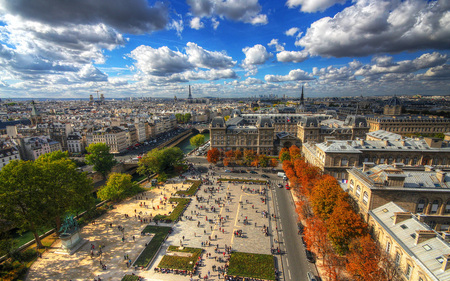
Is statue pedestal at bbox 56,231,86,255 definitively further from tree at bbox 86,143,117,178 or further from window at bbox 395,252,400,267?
window at bbox 395,252,400,267

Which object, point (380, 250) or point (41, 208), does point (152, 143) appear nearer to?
point (41, 208)

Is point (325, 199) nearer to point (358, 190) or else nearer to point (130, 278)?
point (358, 190)

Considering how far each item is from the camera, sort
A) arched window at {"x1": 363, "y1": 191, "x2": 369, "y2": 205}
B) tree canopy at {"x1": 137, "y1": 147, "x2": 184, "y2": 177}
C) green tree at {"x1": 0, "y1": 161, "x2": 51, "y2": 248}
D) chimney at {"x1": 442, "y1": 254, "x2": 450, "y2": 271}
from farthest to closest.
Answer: tree canopy at {"x1": 137, "y1": 147, "x2": 184, "y2": 177} → arched window at {"x1": 363, "y1": 191, "x2": 369, "y2": 205} → green tree at {"x1": 0, "y1": 161, "x2": 51, "y2": 248} → chimney at {"x1": 442, "y1": 254, "x2": 450, "y2": 271}

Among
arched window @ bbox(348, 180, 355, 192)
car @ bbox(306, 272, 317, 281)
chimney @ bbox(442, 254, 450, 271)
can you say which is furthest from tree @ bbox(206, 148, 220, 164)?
chimney @ bbox(442, 254, 450, 271)

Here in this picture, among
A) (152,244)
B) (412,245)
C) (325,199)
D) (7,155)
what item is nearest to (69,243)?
(152,244)

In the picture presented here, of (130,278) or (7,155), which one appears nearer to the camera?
(130,278)

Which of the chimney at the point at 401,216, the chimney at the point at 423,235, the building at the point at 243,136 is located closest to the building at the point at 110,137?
the building at the point at 243,136

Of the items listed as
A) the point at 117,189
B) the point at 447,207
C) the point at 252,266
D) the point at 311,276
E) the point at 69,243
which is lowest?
the point at 252,266

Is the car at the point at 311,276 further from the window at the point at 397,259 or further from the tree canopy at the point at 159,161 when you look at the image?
the tree canopy at the point at 159,161
